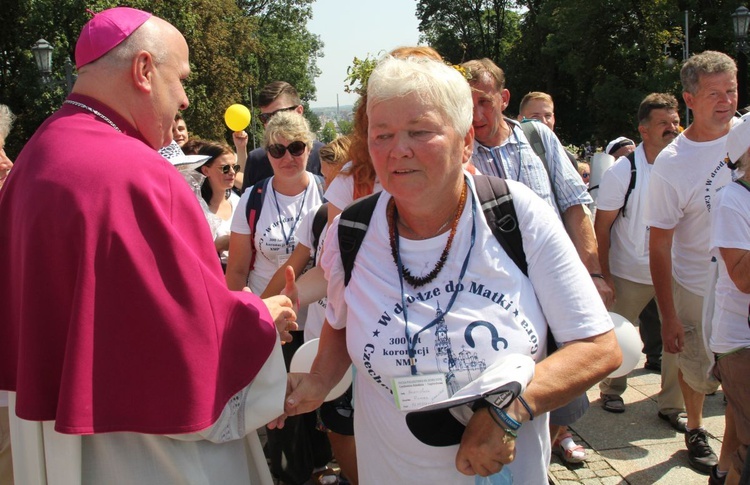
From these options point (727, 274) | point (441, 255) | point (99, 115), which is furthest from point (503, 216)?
point (727, 274)

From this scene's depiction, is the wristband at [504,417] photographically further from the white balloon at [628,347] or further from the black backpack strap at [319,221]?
the black backpack strap at [319,221]

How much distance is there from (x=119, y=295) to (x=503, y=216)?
1064mm

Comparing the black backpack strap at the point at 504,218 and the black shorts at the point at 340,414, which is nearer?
the black backpack strap at the point at 504,218

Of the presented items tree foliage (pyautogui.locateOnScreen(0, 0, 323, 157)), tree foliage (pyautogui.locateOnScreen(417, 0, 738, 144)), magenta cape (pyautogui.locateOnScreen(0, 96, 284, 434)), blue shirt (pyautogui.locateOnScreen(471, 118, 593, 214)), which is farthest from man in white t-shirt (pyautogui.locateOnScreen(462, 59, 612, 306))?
tree foliage (pyautogui.locateOnScreen(417, 0, 738, 144))

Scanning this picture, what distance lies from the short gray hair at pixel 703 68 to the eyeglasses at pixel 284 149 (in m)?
2.41

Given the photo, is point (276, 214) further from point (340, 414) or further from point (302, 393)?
point (302, 393)

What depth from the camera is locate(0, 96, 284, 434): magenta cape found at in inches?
68.4

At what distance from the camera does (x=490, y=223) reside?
1966 millimetres

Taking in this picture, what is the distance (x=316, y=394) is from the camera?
2.26m

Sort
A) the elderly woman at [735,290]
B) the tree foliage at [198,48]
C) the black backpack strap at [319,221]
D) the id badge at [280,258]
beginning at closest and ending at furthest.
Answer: the elderly woman at [735,290] → the black backpack strap at [319,221] → the id badge at [280,258] → the tree foliage at [198,48]

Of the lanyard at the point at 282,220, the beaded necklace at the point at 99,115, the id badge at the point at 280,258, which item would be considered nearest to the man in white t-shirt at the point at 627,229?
the lanyard at the point at 282,220

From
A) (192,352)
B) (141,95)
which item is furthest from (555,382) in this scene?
(141,95)

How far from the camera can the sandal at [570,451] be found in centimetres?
410

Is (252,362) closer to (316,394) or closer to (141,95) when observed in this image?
(316,394)
